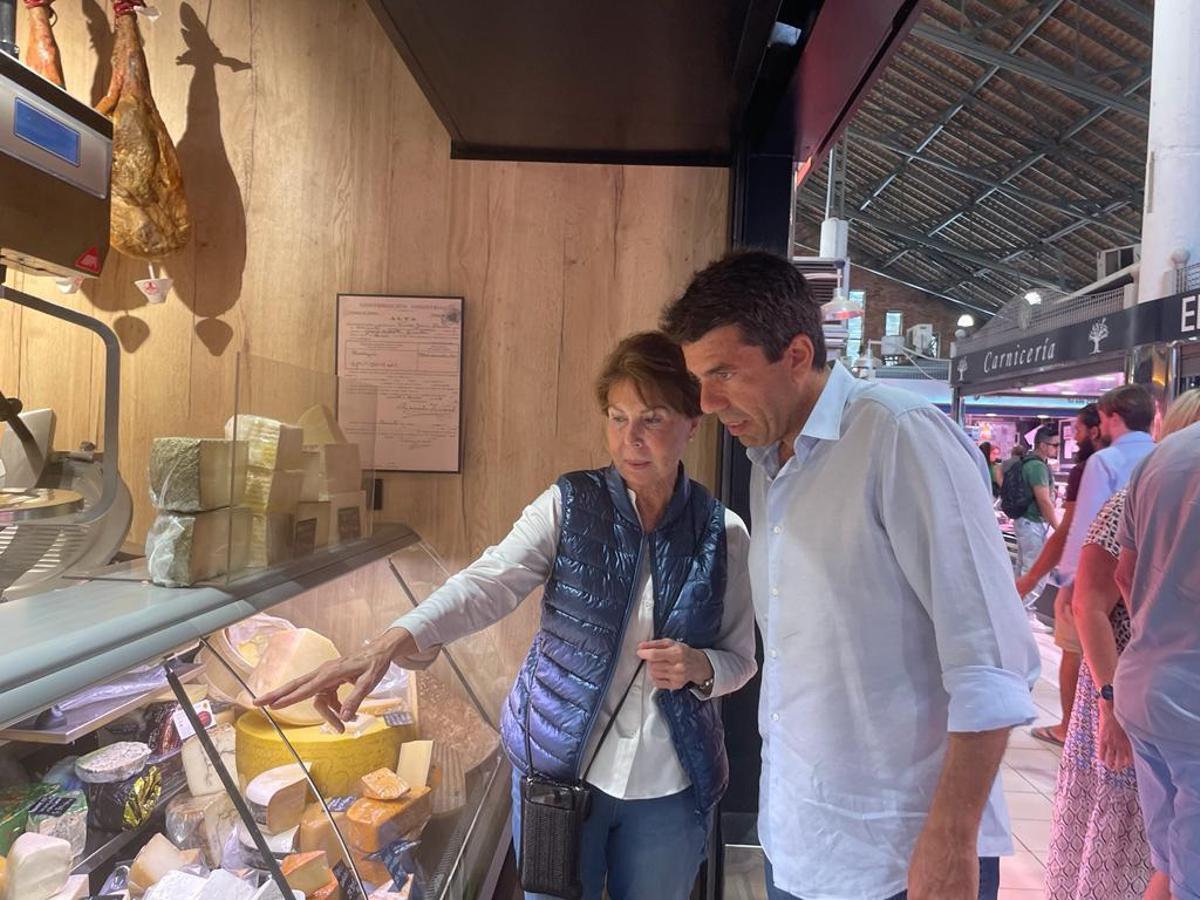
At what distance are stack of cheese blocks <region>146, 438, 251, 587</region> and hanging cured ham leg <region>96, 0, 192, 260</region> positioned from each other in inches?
54.1

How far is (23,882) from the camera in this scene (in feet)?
3.29

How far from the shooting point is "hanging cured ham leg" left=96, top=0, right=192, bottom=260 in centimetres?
229

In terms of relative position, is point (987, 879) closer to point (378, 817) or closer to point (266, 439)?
point (378, 817)

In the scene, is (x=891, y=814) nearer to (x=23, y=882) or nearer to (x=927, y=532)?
(x=927, y=532)

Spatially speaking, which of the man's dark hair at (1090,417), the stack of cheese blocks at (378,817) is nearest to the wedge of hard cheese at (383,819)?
the stack of cheese blocks at (378,817)

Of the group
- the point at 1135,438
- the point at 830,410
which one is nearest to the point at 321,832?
the point at 830,410

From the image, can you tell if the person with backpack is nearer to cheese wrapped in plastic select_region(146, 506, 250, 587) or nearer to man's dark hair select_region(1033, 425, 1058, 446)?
man's dark hair select_region(1033, 425, 1058, 446)

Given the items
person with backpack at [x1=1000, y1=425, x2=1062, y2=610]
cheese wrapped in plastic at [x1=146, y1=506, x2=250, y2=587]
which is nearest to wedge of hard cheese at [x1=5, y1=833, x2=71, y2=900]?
cheese wrapped in plastic at [x1=146, y1=506, x2=250, y2=587]

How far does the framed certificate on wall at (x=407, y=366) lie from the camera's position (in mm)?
2619

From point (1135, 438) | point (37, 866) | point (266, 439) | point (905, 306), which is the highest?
point (905, 306)

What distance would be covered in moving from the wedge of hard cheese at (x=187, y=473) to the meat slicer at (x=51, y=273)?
7 centimetres

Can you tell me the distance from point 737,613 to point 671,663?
0.24 meters

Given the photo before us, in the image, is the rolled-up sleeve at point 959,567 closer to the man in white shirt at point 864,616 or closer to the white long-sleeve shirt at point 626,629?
the man in white shirt at point 864,616

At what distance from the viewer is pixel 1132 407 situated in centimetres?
353
